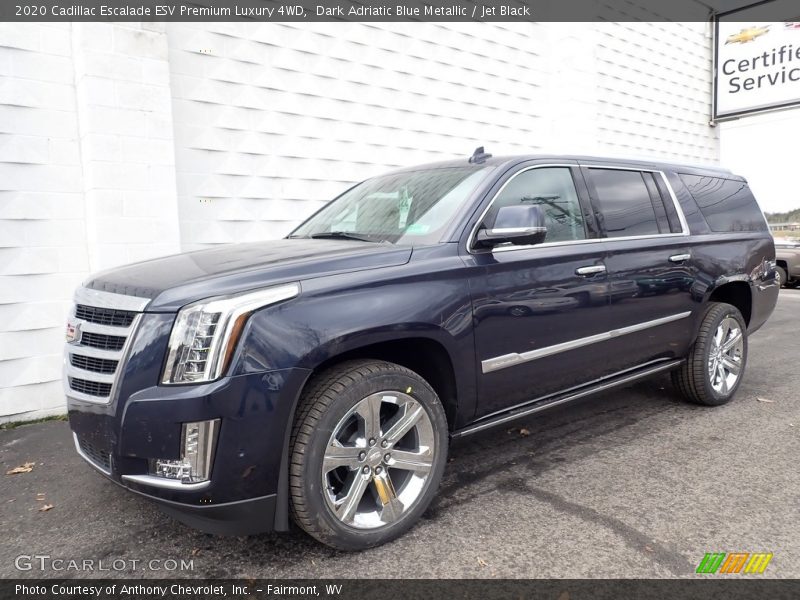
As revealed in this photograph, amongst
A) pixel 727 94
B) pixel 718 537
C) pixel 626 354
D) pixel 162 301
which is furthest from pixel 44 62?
pixel 727 94

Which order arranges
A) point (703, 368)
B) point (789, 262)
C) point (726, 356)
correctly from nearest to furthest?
point (703, 368)
point (726, 356)
point (789, 262)

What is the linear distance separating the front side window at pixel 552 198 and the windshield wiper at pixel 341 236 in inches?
28.5

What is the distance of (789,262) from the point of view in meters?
12.4

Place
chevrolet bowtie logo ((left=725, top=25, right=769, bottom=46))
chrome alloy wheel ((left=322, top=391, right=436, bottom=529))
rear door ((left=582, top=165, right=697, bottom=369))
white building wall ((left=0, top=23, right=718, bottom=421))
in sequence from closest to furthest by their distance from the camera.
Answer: chrome alloy wheel ((left=322, top=391, right=436, bottom=529)) → rear door ((left=582, top=165, right=697, bottom=369)) → white building wall ((left=0, top=23, right=718, bottom=421)) → chevrolet bowtie logo ((left=725, top=25, right=769, bottom=46))

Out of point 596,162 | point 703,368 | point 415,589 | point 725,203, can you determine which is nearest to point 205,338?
point 415,589

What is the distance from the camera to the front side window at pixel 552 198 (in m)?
3.28

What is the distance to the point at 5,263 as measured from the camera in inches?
184

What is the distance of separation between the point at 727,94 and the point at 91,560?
14288 millimetres

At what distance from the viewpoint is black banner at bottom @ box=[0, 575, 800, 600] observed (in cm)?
225

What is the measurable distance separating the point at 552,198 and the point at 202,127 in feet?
12.2

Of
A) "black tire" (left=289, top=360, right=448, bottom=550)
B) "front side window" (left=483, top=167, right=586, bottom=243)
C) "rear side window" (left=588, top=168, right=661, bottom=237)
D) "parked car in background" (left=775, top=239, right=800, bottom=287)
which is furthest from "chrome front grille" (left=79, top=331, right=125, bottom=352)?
"parked car in background" (left=775, top=239, right=800, bottom=287)

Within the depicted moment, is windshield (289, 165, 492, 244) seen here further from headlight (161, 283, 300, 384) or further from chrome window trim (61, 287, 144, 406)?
chrome window trim (61, 287, 144, 406)

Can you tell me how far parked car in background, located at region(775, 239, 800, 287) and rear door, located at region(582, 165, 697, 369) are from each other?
9931 millimetres
